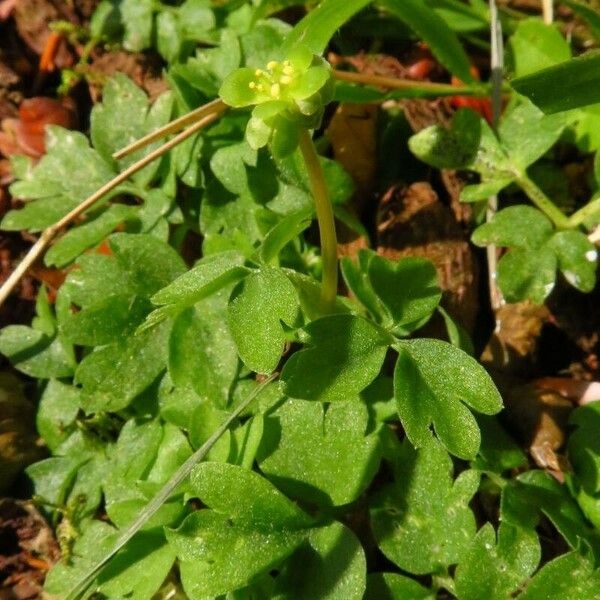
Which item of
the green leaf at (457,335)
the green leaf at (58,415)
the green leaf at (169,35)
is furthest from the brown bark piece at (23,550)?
the green leaf at (169,35)


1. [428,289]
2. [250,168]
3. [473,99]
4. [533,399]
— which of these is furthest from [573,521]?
[473,99]

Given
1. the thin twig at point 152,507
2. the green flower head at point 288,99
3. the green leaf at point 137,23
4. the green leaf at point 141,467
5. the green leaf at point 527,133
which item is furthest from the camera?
the green leaf at point 137,23

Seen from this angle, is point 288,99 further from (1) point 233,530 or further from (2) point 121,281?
(1) point 233,530

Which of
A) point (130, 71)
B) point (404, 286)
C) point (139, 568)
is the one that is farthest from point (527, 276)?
point (130, 71)

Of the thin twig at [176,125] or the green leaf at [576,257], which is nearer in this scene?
the green leaf at [576,257]

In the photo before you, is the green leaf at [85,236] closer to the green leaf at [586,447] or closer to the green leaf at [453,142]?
the green leaf at [453,142]

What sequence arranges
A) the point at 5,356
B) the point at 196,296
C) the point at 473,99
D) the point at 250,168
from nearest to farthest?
the point at 196,296
the point at 250,168
the point at 5,356
the point at 473,99

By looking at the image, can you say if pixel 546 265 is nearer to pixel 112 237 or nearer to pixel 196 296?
pixel 196 296

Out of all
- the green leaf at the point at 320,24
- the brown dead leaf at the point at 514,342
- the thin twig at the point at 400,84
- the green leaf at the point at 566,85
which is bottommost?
the brown dead leaf at the point at 514,342
